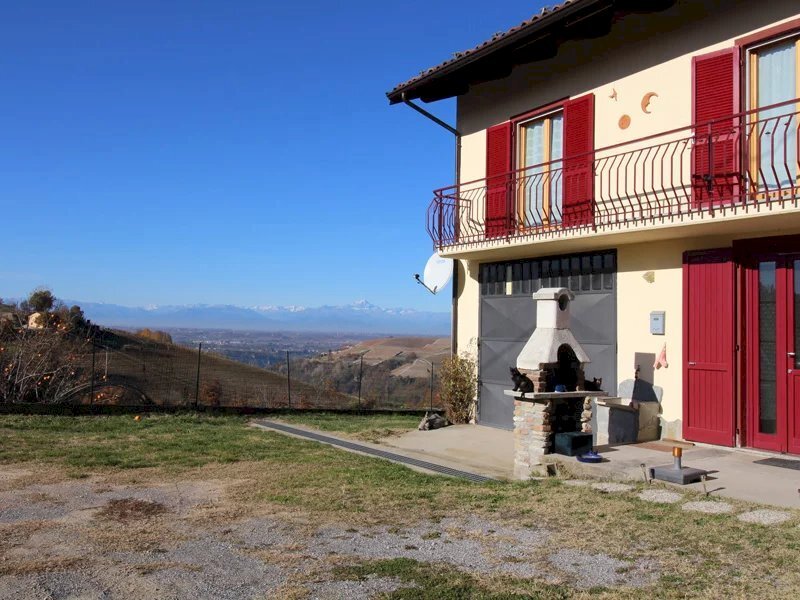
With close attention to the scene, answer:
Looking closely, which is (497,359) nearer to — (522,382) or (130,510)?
(522,382)

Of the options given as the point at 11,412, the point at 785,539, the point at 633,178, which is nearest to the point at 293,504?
the point at 785,539

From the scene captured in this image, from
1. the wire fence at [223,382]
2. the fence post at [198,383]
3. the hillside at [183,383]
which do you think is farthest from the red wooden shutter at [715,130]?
the fence post at [198,383]

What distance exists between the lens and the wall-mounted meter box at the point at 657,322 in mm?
9617

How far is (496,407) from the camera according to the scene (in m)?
12.7

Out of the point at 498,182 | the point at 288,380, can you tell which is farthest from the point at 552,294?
the point at 288,380

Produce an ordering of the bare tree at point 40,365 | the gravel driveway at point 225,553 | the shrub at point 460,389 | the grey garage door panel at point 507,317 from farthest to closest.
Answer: the bare tree at point 40,365
the shrub at point 460,389
the grey garage door panel at point 507,317
the gravel driveway at point 225,553

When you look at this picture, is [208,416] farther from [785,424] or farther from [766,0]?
[766,0]

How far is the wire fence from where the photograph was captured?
1540 cm

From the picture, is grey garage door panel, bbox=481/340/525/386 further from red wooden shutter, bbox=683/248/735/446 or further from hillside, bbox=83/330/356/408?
hillside, bbox=83/330/356/408

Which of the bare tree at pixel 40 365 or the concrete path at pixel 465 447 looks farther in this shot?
the bare tree at pixel 40 365

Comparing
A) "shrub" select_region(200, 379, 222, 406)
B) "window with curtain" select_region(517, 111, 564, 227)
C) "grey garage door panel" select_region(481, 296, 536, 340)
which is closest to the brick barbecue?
"window with curtain" select_region(517, 111, 564, 227)

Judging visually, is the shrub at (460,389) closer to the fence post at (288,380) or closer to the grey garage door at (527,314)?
the grey garage door at (527,314)

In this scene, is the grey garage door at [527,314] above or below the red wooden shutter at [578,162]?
below

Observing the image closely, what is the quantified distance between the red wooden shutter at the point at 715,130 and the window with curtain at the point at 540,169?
247cm
